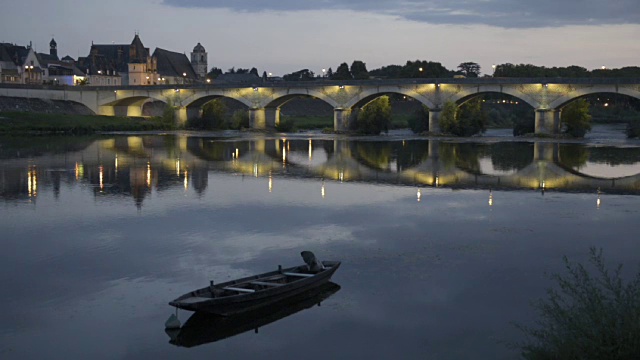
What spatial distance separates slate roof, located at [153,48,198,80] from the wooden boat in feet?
464

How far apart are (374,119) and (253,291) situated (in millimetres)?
71290

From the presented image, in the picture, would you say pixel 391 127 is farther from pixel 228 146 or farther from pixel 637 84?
pixel 228 146

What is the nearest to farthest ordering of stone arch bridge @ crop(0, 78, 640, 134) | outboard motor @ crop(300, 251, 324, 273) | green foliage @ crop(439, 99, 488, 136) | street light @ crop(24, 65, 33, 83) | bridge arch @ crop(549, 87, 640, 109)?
1. outboard motor @ crop(300, 251, 324, 273)
2. bridge arch @ crop(549, 87, 640, 109)
3. stone arch bridge @ crop(0, 78, 640, 134)
4. green foliage @ crop(439, 99, 488, 136)
5. street light @ crop(24, 65, 33, 83)

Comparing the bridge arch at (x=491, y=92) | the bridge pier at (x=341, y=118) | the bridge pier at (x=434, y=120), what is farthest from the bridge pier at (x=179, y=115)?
the bridge arch at (x=491, y=92)

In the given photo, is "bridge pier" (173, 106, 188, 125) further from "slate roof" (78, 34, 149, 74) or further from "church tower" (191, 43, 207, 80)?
"church tower" (191, 43, 207, 80)

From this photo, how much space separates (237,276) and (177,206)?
10.6 m

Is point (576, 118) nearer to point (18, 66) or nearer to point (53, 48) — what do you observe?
point (18, 66)

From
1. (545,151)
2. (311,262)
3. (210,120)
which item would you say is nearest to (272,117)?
(210,120)

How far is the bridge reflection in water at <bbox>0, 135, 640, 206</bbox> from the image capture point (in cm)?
3428

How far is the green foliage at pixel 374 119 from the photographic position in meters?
85.0

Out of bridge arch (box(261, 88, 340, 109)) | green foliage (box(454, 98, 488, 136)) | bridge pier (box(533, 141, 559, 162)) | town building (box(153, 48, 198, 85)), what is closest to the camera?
bridge pier (box(533, 141, 559, 162))

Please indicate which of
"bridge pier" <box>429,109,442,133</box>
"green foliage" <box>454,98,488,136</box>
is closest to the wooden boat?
"bridge pier" <box>429,109,442,133</box>

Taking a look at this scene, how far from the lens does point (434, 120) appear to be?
261 feet

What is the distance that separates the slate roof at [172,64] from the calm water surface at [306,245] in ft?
375
